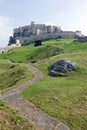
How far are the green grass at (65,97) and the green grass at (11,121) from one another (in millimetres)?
8353

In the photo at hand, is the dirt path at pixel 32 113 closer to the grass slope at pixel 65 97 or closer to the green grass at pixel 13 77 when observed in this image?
the grass slope at pixel 65 97

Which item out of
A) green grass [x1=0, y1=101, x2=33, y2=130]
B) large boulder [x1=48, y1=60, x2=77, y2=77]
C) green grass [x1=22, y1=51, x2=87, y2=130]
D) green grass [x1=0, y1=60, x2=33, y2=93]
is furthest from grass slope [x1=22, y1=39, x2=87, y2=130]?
green grass [x1=0, y1=101, x2=33, y2=130]

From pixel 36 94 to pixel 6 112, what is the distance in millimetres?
15633

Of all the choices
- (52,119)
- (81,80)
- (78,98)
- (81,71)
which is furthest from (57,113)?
(81,71)

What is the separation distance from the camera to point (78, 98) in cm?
6316

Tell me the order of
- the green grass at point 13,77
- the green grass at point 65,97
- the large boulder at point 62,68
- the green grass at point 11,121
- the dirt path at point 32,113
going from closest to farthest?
the green grass at point 11,121 < the dirt path at point 32,113 < the green grass at point 65,97 < the large boulder at point 62,68 < the green grass at point 13,77

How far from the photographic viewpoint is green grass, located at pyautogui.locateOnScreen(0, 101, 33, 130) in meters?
45.5

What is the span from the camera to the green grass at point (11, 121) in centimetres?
4551

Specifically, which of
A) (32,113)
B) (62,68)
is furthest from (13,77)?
(32,113)

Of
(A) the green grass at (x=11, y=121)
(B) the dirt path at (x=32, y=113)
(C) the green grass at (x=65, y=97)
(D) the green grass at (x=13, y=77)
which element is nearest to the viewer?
(A) the green grass at (x=11, y=121)

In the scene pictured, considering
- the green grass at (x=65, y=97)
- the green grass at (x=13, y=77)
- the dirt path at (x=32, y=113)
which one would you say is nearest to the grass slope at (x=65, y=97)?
the green grass at (x=65, y=97)

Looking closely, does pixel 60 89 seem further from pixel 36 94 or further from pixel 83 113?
pixel 83 113

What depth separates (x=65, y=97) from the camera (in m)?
63.3

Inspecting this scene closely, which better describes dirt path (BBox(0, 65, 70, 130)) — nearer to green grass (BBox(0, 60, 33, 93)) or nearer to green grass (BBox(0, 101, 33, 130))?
green grass (BBox(0, 101, 33, 130))
